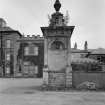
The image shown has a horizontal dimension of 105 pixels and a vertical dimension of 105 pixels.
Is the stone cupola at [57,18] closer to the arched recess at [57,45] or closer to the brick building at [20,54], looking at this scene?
the arched recess at [57,45]

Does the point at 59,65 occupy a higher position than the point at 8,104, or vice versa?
the point at 59,65

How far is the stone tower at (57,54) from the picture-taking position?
13.8 m

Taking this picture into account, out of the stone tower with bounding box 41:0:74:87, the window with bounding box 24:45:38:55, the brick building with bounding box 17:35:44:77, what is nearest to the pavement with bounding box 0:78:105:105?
the stone tower with bounding box 41:0:74:87

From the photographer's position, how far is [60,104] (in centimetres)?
Result: 855

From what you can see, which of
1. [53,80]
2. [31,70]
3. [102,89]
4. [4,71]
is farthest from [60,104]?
[4,71]

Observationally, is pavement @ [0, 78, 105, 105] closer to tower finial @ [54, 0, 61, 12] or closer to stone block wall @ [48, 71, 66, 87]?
stone block wall @ [48, 71, 66, 87]

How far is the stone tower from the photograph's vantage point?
13.8 m

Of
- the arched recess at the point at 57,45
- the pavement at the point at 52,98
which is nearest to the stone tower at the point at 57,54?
the arched recess at the point at 57,45

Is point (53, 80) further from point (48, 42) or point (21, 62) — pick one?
point (21, 62)

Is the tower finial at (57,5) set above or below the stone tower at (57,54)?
above

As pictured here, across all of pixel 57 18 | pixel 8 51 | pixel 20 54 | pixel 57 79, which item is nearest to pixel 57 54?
pixel 57 79

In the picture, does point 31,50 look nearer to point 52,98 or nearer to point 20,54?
point 20,54

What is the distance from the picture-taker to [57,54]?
14.2 meters

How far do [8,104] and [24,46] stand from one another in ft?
75.9
